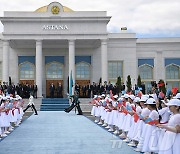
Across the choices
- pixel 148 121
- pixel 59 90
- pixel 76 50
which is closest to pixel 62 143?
pixel 148 121

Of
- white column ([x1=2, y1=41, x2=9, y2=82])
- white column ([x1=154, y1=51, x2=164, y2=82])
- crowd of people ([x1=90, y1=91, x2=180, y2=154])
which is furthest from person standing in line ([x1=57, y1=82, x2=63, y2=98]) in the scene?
crowd of people ([x1=90, y1=91, x2=180, y2=154])

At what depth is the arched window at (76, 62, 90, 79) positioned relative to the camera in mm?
46781

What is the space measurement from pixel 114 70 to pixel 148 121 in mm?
36241

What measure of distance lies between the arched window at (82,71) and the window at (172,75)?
401 inches

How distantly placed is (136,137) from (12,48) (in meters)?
36.6

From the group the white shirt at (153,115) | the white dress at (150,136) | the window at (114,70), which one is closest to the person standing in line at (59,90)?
the window at (114,70)

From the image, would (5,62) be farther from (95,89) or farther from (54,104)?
(95,89)

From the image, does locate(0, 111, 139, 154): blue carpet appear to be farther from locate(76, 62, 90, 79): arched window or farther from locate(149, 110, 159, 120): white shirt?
locate(76, 62, 90, 79): arched window

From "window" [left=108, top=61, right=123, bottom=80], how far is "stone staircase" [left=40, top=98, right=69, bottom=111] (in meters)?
8.45

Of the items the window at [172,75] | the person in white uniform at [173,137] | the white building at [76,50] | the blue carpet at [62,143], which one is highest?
the white building at [76,50]

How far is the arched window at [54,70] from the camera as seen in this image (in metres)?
46.8

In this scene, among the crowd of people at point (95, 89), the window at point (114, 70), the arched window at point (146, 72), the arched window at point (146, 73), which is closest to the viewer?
the crowd of people at point (95, 89)

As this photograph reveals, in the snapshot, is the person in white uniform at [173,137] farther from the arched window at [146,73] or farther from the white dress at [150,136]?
the arched window at [146,73]

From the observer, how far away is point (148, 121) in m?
10.2
